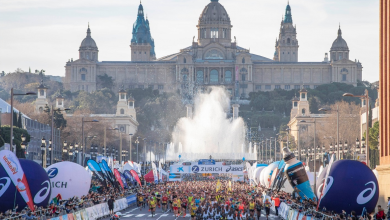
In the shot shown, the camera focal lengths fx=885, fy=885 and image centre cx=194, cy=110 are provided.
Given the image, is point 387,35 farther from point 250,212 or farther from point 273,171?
point 273,171

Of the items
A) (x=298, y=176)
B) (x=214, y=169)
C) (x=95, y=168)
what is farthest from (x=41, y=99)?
(x=298, y=176)

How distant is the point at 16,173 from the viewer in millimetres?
36688

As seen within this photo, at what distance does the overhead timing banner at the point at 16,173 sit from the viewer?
36406mm

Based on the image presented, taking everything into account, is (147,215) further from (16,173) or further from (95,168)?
(16,173)

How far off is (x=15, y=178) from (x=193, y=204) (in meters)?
9.99

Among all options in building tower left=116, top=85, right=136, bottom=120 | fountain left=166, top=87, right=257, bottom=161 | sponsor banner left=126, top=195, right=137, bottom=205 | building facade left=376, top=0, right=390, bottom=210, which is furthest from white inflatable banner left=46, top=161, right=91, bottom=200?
building tower left=116, top=85, right=136, bottom=120

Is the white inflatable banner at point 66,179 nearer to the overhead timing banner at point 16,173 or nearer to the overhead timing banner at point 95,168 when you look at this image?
the overhead timing banner at point 95,168

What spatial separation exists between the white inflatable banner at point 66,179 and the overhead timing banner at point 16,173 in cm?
722

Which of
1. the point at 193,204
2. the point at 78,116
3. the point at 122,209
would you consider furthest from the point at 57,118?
the point at 193,204

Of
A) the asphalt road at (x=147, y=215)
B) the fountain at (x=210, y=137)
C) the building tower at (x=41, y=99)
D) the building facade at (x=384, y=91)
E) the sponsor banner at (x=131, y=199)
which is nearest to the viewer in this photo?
the building facade at (x=384, y=91)

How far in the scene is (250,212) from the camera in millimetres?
43844

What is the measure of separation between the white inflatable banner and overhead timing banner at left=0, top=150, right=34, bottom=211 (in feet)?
23.7

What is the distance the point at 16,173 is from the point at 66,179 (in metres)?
8.31

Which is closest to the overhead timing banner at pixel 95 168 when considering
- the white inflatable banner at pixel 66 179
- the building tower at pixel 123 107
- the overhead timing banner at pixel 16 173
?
the white inflatable banner at pixel 66 179
